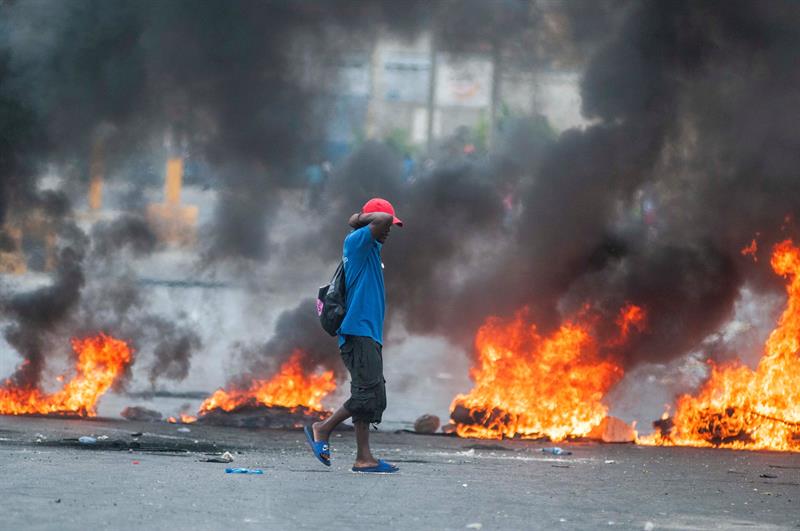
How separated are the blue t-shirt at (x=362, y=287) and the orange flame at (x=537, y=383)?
3.01 metres

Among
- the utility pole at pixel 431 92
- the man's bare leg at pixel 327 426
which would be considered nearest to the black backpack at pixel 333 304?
the man's bare leg at pixel 327 426

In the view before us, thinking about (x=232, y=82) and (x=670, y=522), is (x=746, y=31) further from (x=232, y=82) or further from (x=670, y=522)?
(x=670, y=522)

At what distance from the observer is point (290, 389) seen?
1141 centimetres

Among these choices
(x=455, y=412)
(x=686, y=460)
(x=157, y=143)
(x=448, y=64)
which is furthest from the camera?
(x=448, y=64)

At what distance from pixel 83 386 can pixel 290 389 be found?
1.59 meters

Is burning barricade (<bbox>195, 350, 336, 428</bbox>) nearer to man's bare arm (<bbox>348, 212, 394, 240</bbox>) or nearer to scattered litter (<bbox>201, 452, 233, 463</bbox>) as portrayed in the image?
scattered litter (<bbox>201, 452, 233, 463</bbox>)

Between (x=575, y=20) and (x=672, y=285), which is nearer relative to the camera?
(x=672, y=285)

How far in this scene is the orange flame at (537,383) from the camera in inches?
415

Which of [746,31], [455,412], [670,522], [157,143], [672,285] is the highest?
[746,31]

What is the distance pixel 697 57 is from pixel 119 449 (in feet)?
20.3

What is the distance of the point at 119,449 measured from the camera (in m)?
8.39

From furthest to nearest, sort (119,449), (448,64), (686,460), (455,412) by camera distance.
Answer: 1. (448,64)
2. (455,412)
3. (686,460)
4. (119,449)

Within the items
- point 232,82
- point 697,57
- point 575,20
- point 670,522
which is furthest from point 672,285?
point 670,522

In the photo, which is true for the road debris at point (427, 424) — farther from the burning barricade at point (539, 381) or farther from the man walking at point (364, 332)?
the man walking at point (364, 332)
